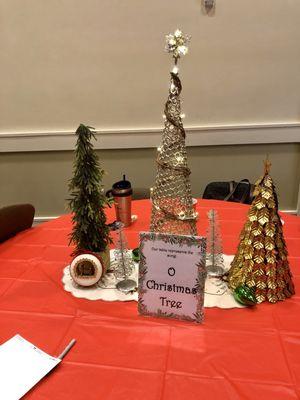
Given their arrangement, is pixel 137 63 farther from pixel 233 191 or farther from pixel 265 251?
pixel 265 251

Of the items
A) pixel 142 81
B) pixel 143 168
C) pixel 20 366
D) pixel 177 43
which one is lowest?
pixel 20 366

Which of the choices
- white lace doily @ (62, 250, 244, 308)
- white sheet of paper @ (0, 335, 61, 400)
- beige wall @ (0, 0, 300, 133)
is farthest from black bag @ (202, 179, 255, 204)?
white sheet of paper @ (0, 335, 61, 400)

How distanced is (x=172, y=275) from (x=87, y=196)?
34cm

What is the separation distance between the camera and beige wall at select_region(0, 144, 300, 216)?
8.67 ft

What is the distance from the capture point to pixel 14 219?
1451 mm

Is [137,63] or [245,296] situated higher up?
[137,63]

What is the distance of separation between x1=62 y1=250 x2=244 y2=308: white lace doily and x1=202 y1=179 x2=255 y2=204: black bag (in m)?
1.01

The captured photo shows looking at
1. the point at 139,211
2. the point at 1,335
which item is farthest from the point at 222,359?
the point at 139,211

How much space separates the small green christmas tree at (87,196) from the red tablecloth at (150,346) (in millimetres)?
179

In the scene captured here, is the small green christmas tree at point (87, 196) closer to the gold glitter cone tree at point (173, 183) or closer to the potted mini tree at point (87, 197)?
the potted mini tree at point (87, 197)

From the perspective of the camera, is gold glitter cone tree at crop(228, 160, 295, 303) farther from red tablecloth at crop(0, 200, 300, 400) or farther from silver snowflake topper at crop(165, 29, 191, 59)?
silver snowflake topper at crop(165, 29, 191, 59)

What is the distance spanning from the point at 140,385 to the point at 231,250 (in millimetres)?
666

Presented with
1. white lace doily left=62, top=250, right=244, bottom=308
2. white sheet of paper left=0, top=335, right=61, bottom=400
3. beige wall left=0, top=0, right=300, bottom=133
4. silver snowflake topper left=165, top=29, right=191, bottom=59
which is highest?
beige wall left=0, top=0, right=300, bottom=133

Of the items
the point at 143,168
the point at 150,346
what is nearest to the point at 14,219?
the point at 150,346
